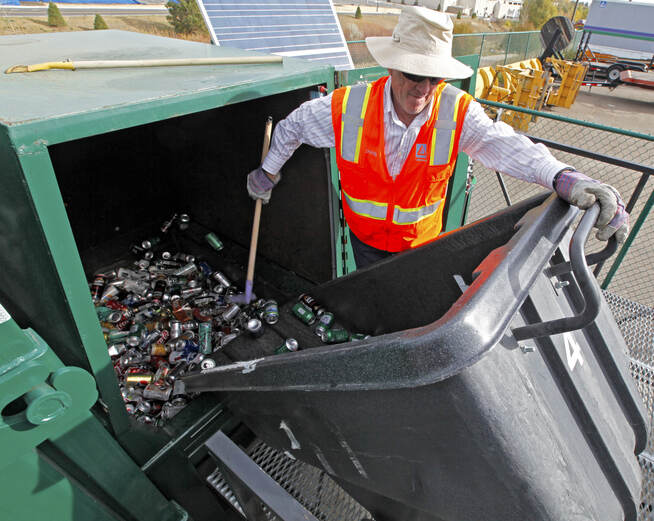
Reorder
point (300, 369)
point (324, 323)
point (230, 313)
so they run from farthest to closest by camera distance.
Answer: point (230, 313) < point (324, 323) < point (300, 369)

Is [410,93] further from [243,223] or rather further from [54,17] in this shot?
[54,17]

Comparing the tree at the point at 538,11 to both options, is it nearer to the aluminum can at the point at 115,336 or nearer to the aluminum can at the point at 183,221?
the aluminum can at the point at 183,221

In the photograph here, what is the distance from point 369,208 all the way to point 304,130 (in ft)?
2.08

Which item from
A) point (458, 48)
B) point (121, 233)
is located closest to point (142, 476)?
point (121, 233)

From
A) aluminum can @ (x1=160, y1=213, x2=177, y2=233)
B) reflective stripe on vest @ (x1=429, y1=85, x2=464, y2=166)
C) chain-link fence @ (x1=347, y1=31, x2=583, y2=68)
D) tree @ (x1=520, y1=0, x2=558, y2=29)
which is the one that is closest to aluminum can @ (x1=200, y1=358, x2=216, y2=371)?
reflective stripe on vest @ (x1=429, y1=85, x2=464, y2=166)

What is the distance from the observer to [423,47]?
2.18 m

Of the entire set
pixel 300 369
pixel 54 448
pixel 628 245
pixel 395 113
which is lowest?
pixel 628 245

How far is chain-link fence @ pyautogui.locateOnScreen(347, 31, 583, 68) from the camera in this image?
13093mm

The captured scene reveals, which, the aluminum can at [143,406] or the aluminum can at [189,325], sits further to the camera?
the aluminum can at [189,325]

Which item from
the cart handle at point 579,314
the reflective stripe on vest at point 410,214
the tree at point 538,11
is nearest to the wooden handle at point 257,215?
the reflective stripe on vest at point 410,214

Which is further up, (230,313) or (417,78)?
(417,78)

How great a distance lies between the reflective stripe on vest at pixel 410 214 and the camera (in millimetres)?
2551

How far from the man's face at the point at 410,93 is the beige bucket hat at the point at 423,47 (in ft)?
0.33

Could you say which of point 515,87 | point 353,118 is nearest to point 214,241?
point 353,118
